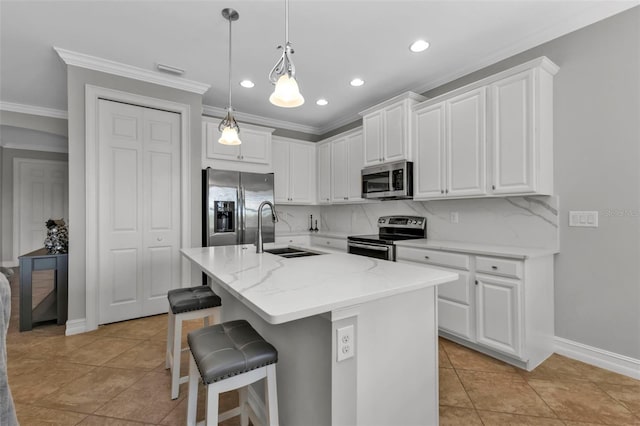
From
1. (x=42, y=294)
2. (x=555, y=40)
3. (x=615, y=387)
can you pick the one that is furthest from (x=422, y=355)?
(x=42, y=294)

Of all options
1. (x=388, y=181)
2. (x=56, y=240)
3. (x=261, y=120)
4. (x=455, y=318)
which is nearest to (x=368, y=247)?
(x=388, y=181)

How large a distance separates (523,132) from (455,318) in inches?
65.0

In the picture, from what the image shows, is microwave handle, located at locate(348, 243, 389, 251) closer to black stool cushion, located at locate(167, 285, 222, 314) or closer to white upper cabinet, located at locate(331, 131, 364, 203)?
white upper cabinet, located at locate(331, 131, 364, 203)

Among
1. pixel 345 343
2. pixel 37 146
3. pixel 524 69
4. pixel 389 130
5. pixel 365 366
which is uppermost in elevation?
pixel 37 146

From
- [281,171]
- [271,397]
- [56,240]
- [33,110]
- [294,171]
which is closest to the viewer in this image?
[271,397]

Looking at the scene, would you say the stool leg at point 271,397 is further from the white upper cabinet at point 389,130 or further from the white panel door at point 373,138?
the white panel door at point 373,138

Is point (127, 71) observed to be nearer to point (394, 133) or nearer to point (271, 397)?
point (394, 133)

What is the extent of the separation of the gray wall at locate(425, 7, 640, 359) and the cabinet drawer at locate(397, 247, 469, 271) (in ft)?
2.56

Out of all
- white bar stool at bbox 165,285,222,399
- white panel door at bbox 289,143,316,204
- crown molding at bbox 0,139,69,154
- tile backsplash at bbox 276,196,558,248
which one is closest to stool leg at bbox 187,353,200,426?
white bar stool at bbox 165,285,222,399

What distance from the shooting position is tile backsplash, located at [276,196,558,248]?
2.54 meters

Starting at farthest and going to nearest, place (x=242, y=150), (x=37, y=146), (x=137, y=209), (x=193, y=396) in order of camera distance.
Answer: (x=37, y=146)
(x=242, y=150)
(x=137, y=209)
(x=193, y=396)

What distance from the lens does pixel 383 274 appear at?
57.6 inches

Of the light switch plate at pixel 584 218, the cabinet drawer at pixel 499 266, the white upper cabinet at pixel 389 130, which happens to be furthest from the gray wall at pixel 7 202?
the light switch plate at pixel 584 218

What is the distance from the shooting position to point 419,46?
8.91 ft
